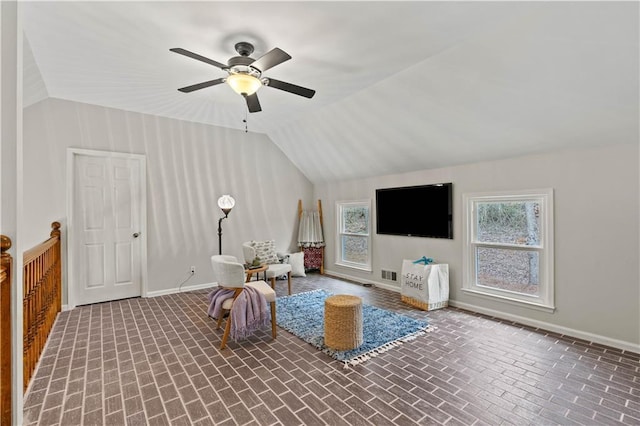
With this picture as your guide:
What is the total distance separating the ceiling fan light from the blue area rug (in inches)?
99.6

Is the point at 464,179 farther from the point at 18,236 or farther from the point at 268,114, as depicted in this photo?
the point at 18,236

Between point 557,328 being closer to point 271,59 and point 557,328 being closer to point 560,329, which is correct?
point 560,329

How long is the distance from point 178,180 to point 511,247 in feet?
16.7

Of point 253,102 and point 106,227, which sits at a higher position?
point 253,102

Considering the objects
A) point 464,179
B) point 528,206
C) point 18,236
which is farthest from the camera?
point 464,179

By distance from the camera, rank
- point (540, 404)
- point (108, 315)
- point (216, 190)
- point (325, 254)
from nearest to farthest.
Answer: point (540, 404) < point (108, 315) < point (216, 190) < point (325, 254)

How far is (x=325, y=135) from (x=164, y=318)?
3.58 meters

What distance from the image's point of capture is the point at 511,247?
3.69 meters

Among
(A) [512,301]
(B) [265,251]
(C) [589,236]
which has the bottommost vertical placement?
(A) [512,301]

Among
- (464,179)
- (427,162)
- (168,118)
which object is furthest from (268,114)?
(464,179)

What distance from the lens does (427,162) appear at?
4.40m

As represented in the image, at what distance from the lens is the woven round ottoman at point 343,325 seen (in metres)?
2.79

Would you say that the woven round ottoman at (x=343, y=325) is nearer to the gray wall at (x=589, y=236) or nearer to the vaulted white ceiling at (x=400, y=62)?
the gray wall at (x=589, y=236)

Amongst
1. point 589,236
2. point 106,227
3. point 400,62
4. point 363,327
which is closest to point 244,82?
point 400,62
